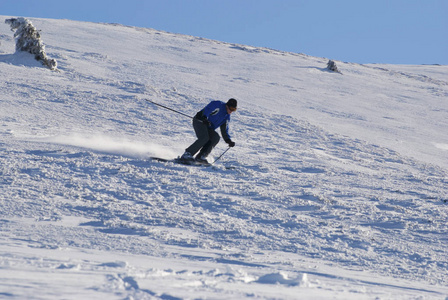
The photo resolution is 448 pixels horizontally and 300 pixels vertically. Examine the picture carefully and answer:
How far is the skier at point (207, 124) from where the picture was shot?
30.0 feet

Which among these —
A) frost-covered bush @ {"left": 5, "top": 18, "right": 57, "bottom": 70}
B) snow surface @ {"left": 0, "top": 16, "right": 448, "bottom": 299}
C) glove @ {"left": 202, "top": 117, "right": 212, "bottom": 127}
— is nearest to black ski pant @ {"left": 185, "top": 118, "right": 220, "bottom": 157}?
glove @ {"left": 202, "top": 117, "right": 212, "bottom": 127}

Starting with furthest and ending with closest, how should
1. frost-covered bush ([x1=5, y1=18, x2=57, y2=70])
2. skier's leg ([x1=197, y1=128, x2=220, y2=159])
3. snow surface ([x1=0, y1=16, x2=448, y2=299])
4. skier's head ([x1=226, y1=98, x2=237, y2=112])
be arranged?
frost-covered bush ([x1=5, y1=18, x2=57, y2=70]) < skier's leg ([x1=197, y1=128, x2=220, y2=159]) < skier's head ([x1=226, y1=98, x2=237, y2=112]) < snow surface ([x1=0, y1=16, x2=448, y2=299])

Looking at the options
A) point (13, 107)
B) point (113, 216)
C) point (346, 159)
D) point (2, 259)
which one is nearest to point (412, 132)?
point (346, 159)

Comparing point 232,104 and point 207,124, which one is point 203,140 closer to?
point 207,124

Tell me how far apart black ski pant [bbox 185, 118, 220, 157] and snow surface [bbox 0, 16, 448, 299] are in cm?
41

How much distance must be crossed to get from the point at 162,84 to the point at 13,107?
6.56 metres

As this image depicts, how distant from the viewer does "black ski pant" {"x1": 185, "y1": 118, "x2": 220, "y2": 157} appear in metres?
9.18

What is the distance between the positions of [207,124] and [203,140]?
31 centimetres

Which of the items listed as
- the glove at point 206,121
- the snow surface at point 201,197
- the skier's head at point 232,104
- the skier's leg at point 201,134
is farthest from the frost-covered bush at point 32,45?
the skier's head at point 232,104

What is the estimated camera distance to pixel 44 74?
625 inches

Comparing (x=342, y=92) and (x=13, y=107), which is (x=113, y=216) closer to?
(x=13, y=107)

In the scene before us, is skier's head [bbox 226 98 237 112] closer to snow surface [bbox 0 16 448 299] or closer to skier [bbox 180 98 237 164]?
skier [bbox 180 98 237 164]

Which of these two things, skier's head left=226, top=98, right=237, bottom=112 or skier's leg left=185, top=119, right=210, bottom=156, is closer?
skier's head left=226, top=98, right=237, bottom=112

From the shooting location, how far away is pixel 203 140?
30.3 ft
